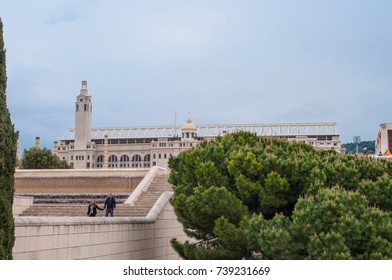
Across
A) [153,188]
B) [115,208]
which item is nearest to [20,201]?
[115,208]

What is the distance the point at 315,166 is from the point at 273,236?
240cm

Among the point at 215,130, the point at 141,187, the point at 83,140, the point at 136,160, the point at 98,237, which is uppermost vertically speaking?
the point at 215,130

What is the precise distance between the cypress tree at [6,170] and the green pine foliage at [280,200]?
4.96m

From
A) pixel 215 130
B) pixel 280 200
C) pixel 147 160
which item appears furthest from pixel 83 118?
pixel 280 200

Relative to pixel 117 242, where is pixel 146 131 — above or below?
above

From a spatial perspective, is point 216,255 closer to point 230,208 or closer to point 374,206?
point 230,208

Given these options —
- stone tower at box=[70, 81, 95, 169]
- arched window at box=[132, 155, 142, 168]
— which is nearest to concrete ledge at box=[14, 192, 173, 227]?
stone tower at box=[70, 81, 95, 169]

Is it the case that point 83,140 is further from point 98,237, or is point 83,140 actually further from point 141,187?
point 98,237

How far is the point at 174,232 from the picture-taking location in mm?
20438

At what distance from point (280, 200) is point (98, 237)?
4.85 m

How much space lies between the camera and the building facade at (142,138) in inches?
6486

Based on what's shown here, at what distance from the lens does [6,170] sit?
437 inches

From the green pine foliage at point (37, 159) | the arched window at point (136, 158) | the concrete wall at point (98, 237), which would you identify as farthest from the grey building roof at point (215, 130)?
the concrete wall at point (98, 237)

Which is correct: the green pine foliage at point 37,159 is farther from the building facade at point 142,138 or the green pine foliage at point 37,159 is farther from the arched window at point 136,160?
the arched window at point 136,160
